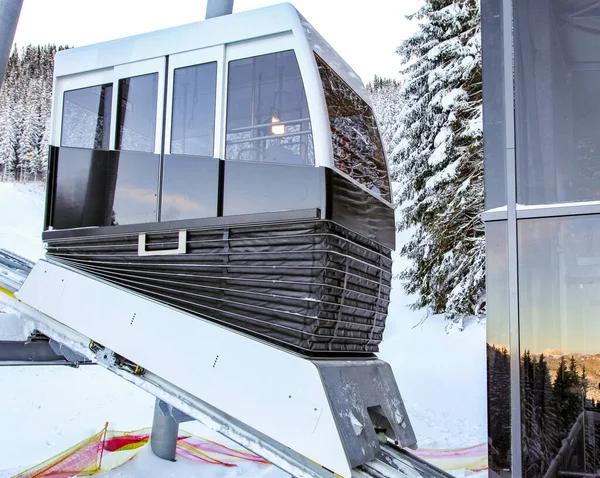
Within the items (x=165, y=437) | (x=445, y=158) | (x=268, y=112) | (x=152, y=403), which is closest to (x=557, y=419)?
(x=268, y=112)

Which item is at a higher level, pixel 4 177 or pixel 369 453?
pixel 4 177

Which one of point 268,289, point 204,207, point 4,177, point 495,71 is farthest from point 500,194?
point 4,177

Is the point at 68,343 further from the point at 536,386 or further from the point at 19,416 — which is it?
the point at 19,416

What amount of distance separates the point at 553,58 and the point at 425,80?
1354 cm

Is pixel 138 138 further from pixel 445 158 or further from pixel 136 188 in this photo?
pixel 445 158

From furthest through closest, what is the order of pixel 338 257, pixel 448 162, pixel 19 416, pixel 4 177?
pixel 4 177
pixel 448 162
pixel 19 416
pixel 338 257

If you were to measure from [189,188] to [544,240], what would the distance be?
8.49 feet

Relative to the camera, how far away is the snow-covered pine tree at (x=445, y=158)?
13305 millimetres

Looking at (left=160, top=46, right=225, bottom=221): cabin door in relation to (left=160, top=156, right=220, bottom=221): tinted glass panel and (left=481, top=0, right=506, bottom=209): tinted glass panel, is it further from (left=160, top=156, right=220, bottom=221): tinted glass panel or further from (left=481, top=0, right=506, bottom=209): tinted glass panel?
(left=481, top=0, right=506, bottom=209): tinted glass panel

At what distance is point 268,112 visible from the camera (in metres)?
4.02

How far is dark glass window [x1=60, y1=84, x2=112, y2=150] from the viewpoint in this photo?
15.7 ft

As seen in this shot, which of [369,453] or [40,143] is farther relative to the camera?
[40,143]

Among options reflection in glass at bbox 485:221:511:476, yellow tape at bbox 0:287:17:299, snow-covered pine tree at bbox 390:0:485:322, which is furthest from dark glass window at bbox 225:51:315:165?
snow-covered pine tree at bbox 390:0:485:322

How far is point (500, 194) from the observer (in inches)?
100
